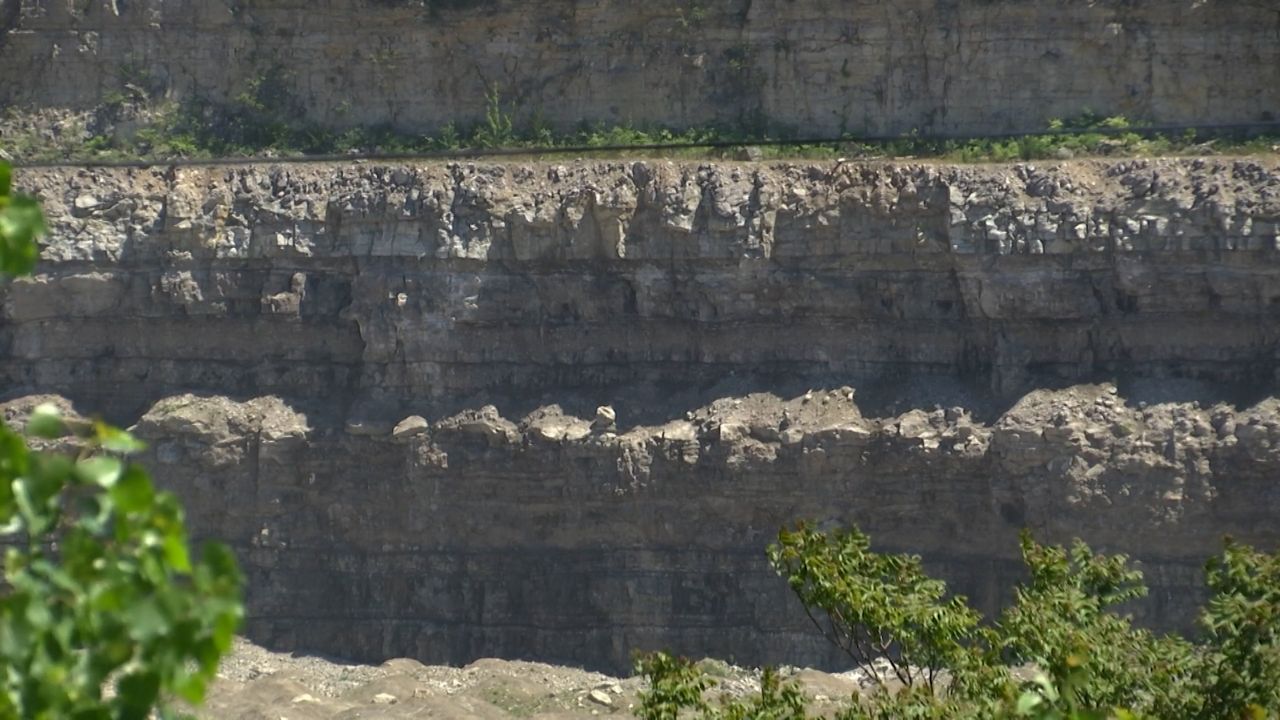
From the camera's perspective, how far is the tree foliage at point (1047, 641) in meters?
9.73

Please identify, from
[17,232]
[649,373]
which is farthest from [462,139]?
[17,232]

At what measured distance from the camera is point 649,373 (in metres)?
22.1

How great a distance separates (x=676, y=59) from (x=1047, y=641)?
15.1 m

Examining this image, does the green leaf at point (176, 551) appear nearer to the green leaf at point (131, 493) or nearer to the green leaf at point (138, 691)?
the green leaf at point (131, 493)

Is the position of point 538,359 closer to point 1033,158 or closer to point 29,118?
point 1033,158

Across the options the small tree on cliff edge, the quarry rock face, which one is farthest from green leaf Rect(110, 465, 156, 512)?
the quarry rock face

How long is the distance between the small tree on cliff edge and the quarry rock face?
655 inches

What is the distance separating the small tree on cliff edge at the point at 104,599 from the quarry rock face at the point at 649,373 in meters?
16.6

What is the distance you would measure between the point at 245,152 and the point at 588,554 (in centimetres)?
819

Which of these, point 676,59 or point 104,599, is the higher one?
point 676,59

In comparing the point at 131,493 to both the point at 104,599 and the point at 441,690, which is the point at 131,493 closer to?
the point at 104,599

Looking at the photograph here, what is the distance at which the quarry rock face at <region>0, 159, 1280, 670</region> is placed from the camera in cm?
2008

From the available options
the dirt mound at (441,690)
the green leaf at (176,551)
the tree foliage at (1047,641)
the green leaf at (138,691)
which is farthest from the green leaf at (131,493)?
the dirt mound at (441,690)

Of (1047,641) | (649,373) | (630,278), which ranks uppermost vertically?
(630,278)
